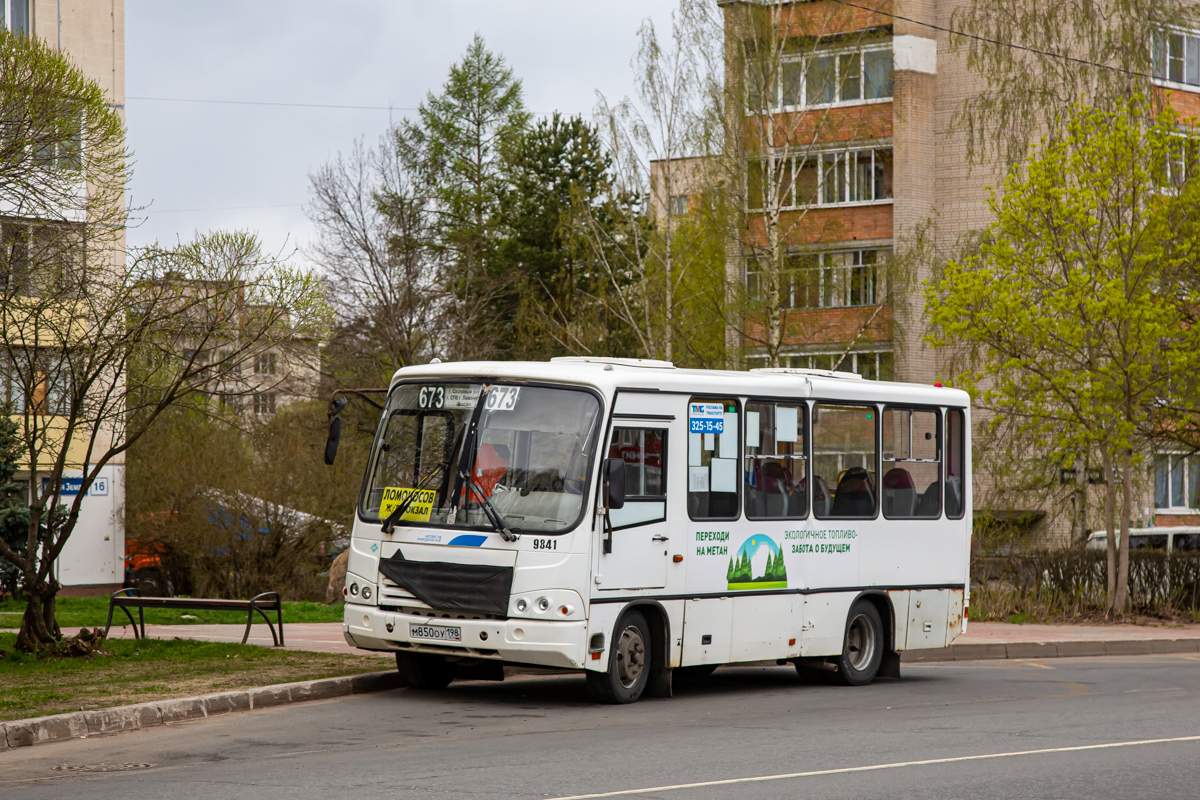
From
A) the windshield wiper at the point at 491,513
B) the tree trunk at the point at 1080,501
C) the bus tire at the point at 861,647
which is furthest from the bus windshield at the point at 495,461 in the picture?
the tree trunk at the point at 1080,501

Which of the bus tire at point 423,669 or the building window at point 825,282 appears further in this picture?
the building window at point 825,282

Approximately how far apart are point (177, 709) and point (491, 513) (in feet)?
9.75

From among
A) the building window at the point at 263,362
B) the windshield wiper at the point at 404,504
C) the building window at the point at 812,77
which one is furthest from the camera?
the building window at the point at 812,77

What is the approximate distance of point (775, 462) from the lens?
47.5 ft

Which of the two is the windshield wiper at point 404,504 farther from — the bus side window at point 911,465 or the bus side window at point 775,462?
the bus side window at point 911,465

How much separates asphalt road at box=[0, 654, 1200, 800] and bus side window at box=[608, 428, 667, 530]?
165 centimetres

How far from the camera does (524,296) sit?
46781mm

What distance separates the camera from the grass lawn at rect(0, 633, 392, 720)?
11.9 meters

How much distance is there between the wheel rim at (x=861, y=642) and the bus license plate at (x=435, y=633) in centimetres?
481

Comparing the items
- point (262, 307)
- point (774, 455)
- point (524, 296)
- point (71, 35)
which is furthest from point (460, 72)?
point (774, 455)

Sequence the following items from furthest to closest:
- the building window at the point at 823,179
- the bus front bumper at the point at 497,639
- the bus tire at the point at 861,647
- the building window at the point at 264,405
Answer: the building window at the point at 264,405 < the building window at the point at 823,179 < the bus tire at the point at 861,647 < the bus front bumper at the point at 497,639

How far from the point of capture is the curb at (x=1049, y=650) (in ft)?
64.3

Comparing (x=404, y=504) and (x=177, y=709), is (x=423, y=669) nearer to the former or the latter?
(x=404, y=504)

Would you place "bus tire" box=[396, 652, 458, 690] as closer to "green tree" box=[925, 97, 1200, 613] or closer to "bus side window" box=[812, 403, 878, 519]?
"bus side window" box=[812, 403, 878, 519]
